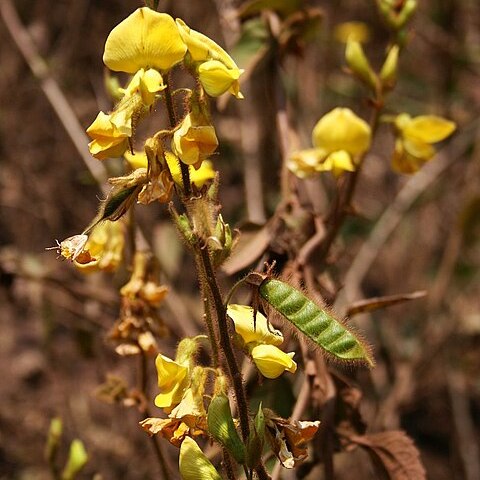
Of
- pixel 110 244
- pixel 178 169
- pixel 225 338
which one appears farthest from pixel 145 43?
pixel 110 244

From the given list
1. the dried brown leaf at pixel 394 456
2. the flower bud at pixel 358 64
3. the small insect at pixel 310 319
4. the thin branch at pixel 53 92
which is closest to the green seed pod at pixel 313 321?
the small insect at pixel 310 319

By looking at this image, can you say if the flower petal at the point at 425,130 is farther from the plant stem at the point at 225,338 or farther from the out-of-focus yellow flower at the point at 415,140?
the plant stem at the point at 225,338

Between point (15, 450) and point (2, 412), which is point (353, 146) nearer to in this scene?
point (15, 450)

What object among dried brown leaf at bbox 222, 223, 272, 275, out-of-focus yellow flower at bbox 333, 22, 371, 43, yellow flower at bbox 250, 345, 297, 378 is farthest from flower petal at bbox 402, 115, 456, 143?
out-of-focus yellow flower at bbox 333, 22, 371, 43

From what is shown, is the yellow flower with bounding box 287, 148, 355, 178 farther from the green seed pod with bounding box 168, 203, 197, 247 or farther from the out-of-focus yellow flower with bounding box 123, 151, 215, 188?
the green seed pod with bounding box 168, 203, 197, 247

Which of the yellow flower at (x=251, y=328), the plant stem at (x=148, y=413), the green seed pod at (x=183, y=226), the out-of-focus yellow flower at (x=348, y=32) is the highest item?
the green seed pod at (x=183, y=226)
